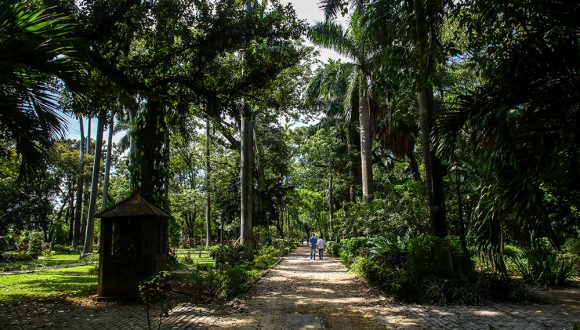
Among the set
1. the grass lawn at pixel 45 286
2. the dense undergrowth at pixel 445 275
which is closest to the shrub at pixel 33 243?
the grass lawn at pixel 45 286

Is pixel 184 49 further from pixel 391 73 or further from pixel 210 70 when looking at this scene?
pixel 391 73

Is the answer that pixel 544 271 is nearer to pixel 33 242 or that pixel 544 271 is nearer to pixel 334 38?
pixel 334 38

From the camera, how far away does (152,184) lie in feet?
43.0

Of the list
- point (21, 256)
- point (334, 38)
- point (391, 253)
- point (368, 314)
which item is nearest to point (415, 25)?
point (368, 314)

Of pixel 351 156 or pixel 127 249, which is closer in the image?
pixel 127 249

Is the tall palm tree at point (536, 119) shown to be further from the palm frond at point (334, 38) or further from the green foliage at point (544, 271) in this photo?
the palm frond at point (334, 38)

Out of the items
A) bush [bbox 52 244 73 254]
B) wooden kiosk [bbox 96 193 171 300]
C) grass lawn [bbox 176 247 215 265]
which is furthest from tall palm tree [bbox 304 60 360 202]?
bush [bbox 52 244 73 254]

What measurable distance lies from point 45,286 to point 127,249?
4635 millimetres

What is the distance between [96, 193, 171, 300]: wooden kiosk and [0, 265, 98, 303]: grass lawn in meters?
1.66

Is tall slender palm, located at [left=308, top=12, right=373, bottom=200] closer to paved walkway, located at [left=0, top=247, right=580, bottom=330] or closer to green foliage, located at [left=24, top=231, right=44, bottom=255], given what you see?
paved walkway, located at [left=0, top=247, right=580, bottom=330]

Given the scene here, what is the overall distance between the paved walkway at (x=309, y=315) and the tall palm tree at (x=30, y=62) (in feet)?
12.1

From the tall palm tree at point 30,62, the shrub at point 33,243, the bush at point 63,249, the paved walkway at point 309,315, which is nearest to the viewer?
the tall palm tree at point 30,62

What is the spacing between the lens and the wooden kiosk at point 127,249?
31.4 feet

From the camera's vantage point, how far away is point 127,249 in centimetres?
982
